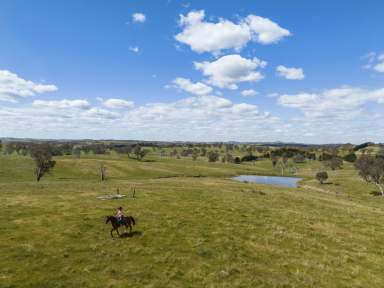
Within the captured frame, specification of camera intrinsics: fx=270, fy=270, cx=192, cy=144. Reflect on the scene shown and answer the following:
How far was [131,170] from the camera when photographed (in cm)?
12400

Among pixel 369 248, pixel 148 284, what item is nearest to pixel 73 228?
pixel 148 284

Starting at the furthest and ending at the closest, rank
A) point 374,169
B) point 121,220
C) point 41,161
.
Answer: point 374,169, point 41,161, point 121,220

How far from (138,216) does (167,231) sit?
18.3ft

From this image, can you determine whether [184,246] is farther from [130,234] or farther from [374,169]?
[374,169]

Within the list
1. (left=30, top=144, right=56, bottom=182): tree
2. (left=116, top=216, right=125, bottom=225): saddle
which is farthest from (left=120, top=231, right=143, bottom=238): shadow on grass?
(left=30, top=144, right=56, bottom=182): tree

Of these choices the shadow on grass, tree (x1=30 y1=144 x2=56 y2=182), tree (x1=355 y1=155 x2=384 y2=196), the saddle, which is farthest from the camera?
tree (x1=355 y1=155 x2=384 y2=196)

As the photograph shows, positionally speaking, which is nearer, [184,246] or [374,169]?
[184,246]

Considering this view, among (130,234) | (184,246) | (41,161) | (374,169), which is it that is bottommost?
(184,246)

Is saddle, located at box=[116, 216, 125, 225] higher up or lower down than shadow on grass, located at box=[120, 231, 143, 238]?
higher up

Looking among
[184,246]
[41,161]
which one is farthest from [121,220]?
[41,161]

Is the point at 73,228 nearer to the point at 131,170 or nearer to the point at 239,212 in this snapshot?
the point at 239,212

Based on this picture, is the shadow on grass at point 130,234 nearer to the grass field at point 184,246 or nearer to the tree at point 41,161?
the grass field at point 184,246

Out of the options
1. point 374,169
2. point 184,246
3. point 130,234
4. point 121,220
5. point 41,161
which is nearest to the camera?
point 184,246

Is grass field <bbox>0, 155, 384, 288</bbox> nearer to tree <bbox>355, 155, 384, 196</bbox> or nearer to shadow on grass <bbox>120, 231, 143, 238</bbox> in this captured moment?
Answer: shadow on grass <bbox>120, 231, 143, 238</bbox>
